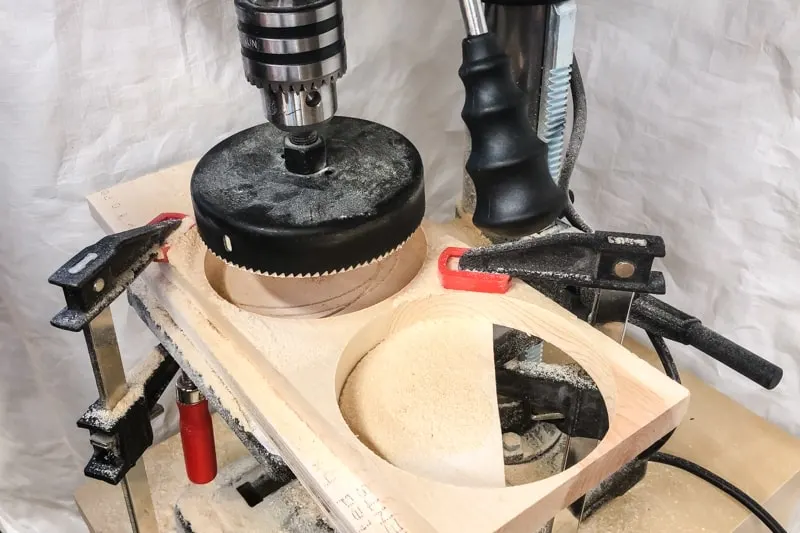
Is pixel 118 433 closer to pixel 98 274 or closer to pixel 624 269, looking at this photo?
pixel 98 274

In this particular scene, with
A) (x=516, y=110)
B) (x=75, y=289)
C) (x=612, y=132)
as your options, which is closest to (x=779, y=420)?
(x=612, y=132)

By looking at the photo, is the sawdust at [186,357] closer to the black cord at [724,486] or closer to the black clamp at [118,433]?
the black clamp at [118,433]

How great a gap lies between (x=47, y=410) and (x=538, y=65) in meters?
0.66

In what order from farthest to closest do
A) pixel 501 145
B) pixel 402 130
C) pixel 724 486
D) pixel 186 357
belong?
pixel 402 130 < pixel 724 486 < pixel 186 357 < pixel 501 145

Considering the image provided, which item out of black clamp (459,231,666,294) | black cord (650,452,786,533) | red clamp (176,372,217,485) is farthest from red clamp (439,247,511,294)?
black cord (650,452,786,533)

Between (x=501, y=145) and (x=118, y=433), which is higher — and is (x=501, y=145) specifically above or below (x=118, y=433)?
above

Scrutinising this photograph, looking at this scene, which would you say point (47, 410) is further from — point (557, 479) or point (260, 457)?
point (557, 479)

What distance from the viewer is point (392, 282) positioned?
0.58 m

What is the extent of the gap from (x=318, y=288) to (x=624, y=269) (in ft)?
0.76

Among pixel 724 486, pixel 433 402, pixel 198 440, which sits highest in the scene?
pixel 433 402

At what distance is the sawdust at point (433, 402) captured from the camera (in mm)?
467

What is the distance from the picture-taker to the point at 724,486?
717 millimetres

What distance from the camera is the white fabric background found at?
0.70 meters

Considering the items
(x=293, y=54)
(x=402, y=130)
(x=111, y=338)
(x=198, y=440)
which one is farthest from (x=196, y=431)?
(x=402, y=130)
